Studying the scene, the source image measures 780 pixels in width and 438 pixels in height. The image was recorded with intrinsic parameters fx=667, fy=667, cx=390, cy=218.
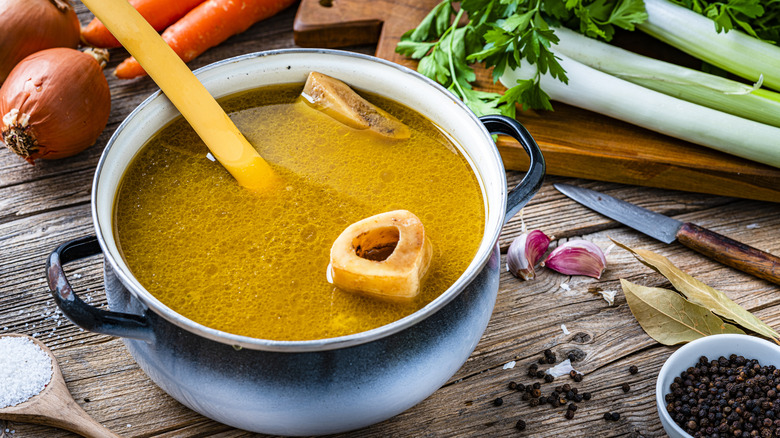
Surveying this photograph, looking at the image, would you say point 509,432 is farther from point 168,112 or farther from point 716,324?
point 168,112

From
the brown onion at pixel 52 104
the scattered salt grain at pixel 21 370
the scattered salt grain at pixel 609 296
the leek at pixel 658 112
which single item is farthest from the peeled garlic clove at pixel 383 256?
the brown onion at pixel 52 104

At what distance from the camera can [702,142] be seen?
204 cm

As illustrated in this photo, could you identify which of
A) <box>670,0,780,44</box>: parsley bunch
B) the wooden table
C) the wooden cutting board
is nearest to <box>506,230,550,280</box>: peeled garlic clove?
the wooden table

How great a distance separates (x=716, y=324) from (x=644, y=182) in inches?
21.8

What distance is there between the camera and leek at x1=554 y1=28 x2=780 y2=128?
6.71 ft

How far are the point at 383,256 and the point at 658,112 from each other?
1116 millimetres

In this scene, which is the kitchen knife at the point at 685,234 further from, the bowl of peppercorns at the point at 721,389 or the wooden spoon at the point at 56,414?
the wooden spoon at the point at 56,414

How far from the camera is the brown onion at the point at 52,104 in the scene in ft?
6.04

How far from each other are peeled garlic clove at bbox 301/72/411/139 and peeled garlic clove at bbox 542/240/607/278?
21.0 inches

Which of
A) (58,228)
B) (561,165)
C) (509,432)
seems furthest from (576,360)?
(58,228)

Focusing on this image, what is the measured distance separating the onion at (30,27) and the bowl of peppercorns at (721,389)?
2.00 m

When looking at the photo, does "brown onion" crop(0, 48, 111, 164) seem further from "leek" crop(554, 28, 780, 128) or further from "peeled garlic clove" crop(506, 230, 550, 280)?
"leek" crop(554, 28, 780, 128)

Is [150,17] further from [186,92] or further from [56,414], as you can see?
[56,414]

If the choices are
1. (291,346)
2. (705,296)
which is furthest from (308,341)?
(705,296)
